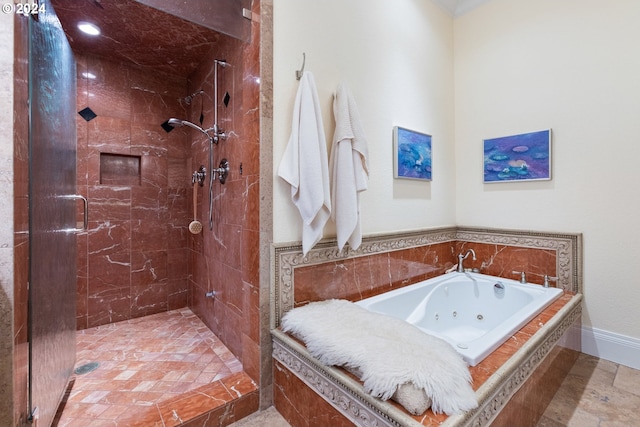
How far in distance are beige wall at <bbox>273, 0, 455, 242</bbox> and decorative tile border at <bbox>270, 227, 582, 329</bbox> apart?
89 millimetres

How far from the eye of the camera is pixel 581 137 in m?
2.23

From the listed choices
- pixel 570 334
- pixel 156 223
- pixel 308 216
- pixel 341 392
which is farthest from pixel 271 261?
pixel 570 334

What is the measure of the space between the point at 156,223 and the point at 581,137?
3.80m

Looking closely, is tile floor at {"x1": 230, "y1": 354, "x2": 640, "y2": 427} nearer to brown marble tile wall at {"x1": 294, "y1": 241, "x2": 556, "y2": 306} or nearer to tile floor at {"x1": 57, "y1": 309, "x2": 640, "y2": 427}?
tile floor at {"x1": 57, "y1": 309, "x2": 640, "y2": 427}

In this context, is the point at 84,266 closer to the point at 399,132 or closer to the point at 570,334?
the point at 399,132

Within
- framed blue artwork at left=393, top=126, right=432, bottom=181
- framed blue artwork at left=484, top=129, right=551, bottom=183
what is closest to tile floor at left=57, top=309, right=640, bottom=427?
framed blue artwork at left=484, top=129, right=551, bottom=183

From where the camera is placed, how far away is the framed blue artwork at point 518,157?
238cm

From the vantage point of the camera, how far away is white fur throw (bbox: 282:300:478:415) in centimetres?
100

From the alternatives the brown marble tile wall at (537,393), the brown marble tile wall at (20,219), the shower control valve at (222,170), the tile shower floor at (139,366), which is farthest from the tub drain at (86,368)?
the brown marble tile wall at (537,393)

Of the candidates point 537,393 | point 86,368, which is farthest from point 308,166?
point 86,368

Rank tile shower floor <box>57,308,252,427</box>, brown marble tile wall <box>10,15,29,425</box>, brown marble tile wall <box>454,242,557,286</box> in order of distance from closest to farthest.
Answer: brown marble tile wall <box>10,15,29,425</box>, tile shower floor <box>57,308,252,427</box>, brown marble tile wall <box>454,242,557,286</box>

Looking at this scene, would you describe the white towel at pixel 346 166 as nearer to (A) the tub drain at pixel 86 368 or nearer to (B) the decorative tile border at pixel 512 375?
(B) the decorative tile border at pixel 512 375

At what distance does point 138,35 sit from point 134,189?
51.9 inches

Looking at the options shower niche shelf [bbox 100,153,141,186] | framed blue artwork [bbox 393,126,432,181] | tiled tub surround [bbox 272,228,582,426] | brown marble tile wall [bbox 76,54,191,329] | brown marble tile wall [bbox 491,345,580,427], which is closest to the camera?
tiled tub surround [bbox 272,228,582,426]
